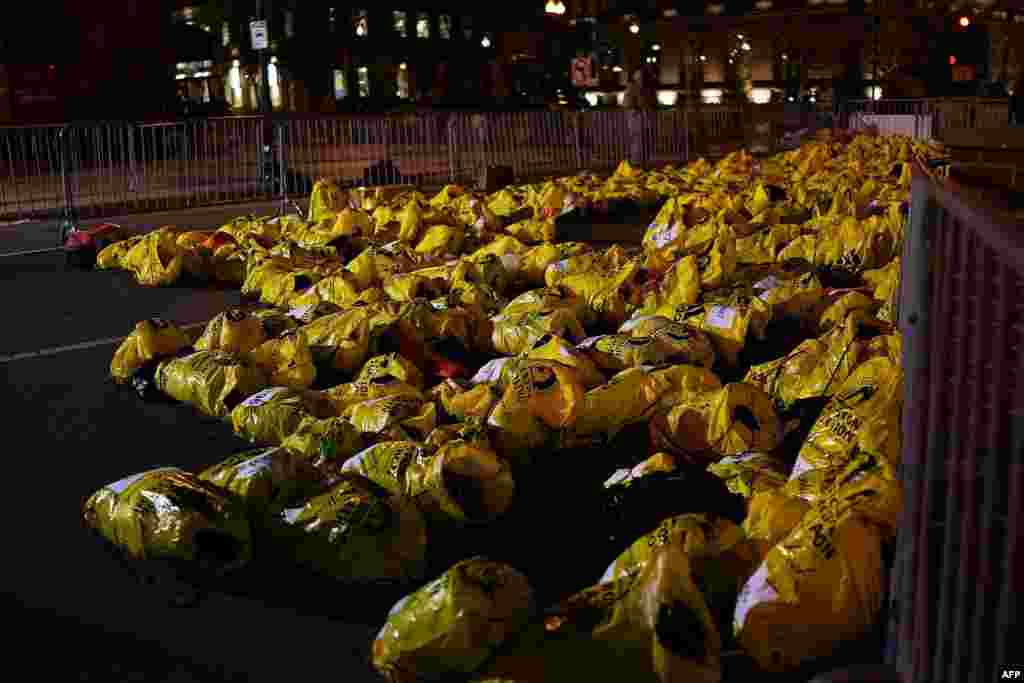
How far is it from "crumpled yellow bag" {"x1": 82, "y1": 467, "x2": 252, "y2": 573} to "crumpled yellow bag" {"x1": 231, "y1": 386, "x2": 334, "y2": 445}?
1.06 metres

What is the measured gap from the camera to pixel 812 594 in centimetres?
315

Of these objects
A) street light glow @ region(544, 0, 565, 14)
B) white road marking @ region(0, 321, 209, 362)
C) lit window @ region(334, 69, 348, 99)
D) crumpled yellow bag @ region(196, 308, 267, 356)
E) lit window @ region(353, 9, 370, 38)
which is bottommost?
white road marking @ region(0, 321, 209, 362)

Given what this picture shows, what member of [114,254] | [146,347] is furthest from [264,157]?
[146,347]

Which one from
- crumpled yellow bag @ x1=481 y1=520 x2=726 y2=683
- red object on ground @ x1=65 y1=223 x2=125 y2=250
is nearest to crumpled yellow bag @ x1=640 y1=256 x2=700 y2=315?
crumpled yellow bag @ x1=481 y1=520 x2=726 y2=683

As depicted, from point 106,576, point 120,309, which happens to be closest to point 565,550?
point 106,576

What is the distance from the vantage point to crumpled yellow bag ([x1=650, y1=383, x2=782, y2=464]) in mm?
4648

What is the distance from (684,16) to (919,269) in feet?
199

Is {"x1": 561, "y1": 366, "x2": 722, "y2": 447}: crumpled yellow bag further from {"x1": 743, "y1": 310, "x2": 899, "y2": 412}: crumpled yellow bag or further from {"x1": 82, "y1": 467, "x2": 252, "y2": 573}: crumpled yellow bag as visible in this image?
{"x1": 82, "y1": 467, "x2": 252, "y2": 573}: crumpled yellow bag

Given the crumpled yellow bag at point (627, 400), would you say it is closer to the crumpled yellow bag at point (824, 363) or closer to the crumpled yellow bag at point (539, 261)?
the crumpled yellow bag at point (824, 363)

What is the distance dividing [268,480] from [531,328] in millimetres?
2523

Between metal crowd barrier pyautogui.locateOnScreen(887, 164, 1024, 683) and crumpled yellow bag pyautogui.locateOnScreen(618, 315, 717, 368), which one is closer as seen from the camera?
metal crowd barrier pyautogui.locateOnScreen(887, 164, 1024, 683)

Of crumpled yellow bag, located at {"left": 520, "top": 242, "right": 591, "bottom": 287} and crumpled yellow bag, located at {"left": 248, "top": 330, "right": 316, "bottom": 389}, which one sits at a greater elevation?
crumpled yellow bag, located at {"left": 520, "top": 242, "right": 591, "bottom": 287}

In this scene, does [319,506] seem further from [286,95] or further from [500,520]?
[286,95]

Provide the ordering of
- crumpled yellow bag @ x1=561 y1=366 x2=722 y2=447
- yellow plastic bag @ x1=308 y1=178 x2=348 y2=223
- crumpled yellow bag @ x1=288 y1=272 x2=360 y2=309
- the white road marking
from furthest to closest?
yellow plastic bag @ x1=308 y1=178 x2=348 y2=223, crumpled yellow bag @ x1=288 y1=272 x2=360 y2=309, the white road marking, crumpled yellow bag @ x1=561 y1=366 x2=722 y2=447
